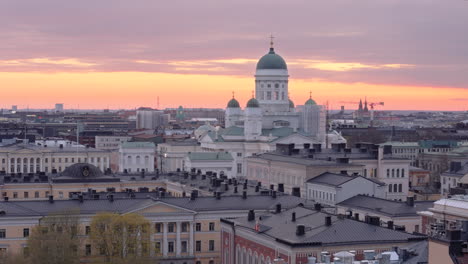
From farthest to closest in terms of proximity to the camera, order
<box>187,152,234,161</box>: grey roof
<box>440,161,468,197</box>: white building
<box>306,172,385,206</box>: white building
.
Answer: <box>187,152,234,161</box>: grey roof < <box>440,161,468,197</box>: white building < <box>306,172,385,206</box>: white building

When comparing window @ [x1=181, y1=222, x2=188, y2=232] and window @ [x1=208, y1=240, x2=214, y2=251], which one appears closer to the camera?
window @ [x1=181, y1=222, x2=188, y2=232]

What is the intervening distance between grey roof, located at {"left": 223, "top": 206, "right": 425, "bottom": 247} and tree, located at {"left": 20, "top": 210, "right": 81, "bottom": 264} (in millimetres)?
11170

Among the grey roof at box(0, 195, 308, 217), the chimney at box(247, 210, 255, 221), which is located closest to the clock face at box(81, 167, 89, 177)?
the grey roof at box(0, 195, 308, 217)

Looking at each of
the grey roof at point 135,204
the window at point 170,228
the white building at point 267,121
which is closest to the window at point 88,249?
the grey roof at point 135,204

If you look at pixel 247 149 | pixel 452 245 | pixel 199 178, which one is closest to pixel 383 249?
pixel 452 245

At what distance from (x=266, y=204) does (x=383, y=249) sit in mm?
21576

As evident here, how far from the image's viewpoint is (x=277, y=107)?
161875mm

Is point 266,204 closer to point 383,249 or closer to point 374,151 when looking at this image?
point 383,249

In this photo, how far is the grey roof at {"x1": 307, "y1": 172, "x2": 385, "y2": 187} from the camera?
283 feet

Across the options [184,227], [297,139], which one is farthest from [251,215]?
[297,139]

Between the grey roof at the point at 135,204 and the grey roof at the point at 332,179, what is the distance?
9.19m

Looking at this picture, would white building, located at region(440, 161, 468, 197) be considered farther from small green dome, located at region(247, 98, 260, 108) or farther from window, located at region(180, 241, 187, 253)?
small green dome, located at region(247, 98, 260, 108)

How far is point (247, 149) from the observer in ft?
481

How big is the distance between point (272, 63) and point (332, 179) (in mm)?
74395
